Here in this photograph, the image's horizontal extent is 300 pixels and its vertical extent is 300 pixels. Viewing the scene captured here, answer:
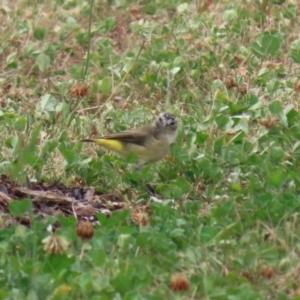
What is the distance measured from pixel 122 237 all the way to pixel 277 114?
2.22m

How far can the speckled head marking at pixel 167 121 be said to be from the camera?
705cm

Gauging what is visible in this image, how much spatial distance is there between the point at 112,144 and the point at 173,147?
0.45 metres

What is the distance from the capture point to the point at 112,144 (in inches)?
276

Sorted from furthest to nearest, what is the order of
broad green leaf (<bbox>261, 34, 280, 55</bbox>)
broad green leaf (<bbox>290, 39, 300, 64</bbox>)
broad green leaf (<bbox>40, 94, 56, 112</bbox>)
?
broad green leaf (<bbox>290, 39, 300, 64</bbox>) → broad green leaf (<bbox>261, 34, 280, 55</bbox>) → broad green leaf (<bbox>40, 94, 56, 112</bbox>)

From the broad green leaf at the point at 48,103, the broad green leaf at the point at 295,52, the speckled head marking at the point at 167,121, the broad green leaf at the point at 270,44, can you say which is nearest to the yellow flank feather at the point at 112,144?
the speckled head marking at the point at 167,121

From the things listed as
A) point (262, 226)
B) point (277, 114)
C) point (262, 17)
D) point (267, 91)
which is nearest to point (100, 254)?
point (262, 226)

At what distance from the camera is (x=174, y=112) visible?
787 cm

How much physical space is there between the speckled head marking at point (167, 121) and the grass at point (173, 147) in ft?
0.67

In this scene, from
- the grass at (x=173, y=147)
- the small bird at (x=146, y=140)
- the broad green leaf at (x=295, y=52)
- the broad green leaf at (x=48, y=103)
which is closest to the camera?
the grass at (x=173, y=147)

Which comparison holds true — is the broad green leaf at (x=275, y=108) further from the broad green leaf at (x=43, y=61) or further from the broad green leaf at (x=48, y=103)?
the broad green leaf at (x=43, y=61)

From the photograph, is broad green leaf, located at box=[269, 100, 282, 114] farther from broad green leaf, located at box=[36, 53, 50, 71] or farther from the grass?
broad green leaf, located at box=[36, 53, 50, 71]

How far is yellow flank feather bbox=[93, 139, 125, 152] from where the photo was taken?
700cm

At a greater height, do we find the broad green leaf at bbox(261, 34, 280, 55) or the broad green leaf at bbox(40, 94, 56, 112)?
the broad green leaf at bbox(261, 34, 280, 55)

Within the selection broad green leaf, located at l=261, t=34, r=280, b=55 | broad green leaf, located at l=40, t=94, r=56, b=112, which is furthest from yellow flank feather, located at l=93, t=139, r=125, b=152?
broad green leaf, located at l=261, t=34, r=280, b=55
